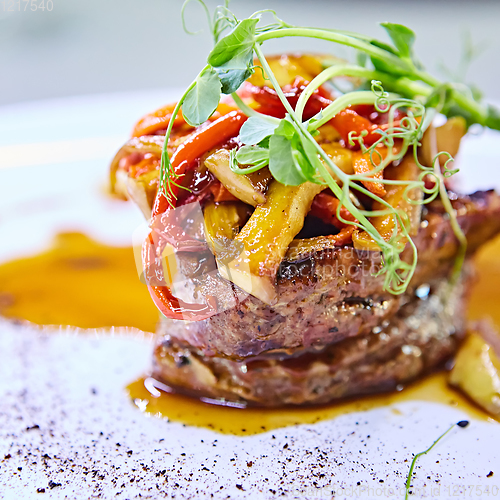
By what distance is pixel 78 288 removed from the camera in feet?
10.8

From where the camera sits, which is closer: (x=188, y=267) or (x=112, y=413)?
(x=188, y=267)

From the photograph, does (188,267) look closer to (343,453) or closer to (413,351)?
(343,453)

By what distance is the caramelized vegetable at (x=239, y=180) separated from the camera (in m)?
1.88

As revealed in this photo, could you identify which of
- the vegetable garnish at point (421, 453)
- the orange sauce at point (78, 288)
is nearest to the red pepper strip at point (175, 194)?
the orange sauce at point (78, 288)

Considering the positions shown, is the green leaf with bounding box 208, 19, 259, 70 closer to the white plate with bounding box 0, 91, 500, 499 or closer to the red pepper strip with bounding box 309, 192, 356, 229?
the red pepper strip with bounding box 309, 192, 356, 229

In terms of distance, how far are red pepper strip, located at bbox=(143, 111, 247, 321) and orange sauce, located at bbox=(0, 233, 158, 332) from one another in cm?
77

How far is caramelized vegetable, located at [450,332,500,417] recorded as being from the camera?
2268mm

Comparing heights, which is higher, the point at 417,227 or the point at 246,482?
the point at 417,227

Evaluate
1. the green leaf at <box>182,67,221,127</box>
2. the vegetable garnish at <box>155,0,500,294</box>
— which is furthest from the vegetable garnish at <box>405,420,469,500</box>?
the green leaf at <box>182,67,221,127</box>

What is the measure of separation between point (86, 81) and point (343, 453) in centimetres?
622

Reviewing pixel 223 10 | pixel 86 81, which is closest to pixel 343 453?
pixel 223 10

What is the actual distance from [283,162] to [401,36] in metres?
0.99

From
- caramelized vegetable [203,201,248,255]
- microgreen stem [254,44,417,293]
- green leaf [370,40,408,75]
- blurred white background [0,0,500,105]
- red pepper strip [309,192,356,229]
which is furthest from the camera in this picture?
blurred white background [0,0,500,105]

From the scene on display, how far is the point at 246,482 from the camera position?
188 cm
